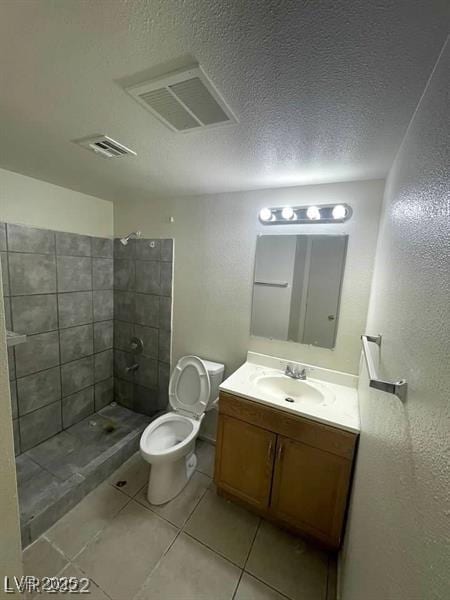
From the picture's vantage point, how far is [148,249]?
2.39 metres

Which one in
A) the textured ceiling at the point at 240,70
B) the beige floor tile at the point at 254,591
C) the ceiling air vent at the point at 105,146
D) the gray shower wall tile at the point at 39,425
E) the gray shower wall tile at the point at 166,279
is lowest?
the beige floor tile at the point at 254,591

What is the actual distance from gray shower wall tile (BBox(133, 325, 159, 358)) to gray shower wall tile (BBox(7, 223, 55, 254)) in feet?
3.32

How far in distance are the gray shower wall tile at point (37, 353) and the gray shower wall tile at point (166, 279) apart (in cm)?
98

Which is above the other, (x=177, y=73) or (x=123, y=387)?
(x=177, y=73)

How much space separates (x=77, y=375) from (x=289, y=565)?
2.14 metres

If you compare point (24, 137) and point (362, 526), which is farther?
point (24, 137)

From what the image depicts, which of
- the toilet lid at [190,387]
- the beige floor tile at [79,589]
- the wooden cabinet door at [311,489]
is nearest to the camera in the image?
the beige floor tile at [79,589]

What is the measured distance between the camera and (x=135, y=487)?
6.10ft

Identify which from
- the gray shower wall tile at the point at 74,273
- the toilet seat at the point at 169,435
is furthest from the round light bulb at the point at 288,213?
the gray shower wall tile at the point at 74,273

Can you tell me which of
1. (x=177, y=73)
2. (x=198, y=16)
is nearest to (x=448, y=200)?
(x=198, y=16)

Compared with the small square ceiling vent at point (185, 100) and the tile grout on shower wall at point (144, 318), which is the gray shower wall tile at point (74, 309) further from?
the small square ceiling vent at point (185, 100)

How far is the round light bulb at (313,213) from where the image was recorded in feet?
5.67

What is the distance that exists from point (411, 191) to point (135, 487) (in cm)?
239

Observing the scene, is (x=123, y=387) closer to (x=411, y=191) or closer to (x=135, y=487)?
(x=135, y=487)
